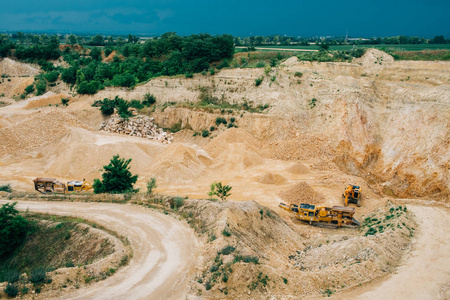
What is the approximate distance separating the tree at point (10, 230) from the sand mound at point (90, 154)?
14.7 m

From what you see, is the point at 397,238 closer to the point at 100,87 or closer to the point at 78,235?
the point at 78,235

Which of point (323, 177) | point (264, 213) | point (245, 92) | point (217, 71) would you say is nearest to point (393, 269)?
point (264, 213)

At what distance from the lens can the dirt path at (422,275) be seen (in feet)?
56.6

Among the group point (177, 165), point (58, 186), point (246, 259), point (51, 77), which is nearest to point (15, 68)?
point (51, 77)

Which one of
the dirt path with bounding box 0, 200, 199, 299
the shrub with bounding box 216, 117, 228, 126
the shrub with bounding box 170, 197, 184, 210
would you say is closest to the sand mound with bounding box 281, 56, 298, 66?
the shrub with bounding box 216, 117, 228, 126

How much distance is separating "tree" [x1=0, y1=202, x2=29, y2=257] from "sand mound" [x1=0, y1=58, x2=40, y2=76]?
65620mm

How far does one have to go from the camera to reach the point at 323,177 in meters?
36.9

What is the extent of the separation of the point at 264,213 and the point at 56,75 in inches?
2419

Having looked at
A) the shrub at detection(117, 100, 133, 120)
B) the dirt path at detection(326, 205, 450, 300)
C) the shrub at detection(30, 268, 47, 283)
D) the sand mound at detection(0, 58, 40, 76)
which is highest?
the sand mound at detection(0, 58, 40, 76)

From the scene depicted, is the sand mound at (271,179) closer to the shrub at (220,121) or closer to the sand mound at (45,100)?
the shrub at (220,121)

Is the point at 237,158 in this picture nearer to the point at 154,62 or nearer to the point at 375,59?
the point at 375,59

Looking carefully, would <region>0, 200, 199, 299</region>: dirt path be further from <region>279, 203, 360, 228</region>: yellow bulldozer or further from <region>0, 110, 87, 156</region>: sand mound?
<region>0, 110, 87, 156</region>: sand mound

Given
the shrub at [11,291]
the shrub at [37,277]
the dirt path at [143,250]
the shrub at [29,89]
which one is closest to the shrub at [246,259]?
the dirt path at [143,250]

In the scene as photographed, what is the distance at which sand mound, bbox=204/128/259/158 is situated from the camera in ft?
143
